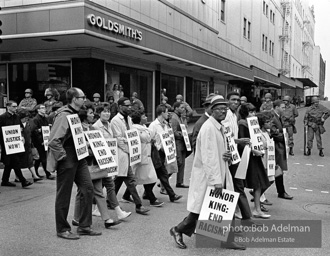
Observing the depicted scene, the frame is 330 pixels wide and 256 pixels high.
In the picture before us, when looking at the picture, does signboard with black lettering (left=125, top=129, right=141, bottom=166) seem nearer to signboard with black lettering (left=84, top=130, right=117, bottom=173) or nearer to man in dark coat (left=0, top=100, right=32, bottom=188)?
signboard with black lettering (left=84, top=130, right=117, bottom=173)

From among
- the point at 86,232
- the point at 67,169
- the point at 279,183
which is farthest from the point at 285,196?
the point at 67,169

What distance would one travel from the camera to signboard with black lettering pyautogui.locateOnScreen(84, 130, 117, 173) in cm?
561

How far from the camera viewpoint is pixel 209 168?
4.60 m

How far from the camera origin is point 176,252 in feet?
15.8

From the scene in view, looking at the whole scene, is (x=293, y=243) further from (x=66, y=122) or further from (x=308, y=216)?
(x=66, y=122)

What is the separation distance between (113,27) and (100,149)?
27.7 ft

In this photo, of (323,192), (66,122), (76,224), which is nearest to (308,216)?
(323,192)

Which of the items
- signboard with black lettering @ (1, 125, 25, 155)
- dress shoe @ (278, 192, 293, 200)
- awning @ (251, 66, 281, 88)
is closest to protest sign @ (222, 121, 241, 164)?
dress shoe @ (278, 192, 293, 200)

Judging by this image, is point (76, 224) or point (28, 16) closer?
point (76, 224)

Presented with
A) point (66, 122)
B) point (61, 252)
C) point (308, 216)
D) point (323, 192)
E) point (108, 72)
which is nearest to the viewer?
point (61, 252)

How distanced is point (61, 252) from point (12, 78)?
13.9 meters

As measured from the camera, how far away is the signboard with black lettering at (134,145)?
21.1 ft

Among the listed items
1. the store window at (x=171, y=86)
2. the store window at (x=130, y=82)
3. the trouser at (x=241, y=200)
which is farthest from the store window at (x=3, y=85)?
the trouser at (x=241, y=200)

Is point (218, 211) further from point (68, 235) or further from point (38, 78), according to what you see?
point (38, 78)
